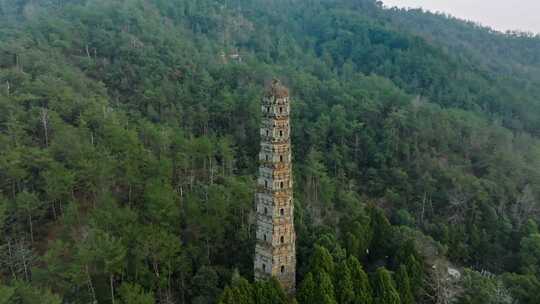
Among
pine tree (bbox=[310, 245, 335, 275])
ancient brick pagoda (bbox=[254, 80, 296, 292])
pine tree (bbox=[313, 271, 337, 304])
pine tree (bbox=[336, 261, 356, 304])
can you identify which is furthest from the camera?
pine tree (bbox=[310, 245, 335, 275])

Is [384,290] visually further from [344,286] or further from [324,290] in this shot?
[324,290]

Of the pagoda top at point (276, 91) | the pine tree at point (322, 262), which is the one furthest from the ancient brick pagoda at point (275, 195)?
the pine tree at point (322, 262)

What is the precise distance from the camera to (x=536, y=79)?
99812 mm

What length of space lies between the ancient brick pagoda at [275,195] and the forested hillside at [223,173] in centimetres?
145

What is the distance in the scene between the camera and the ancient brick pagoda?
26438 mm

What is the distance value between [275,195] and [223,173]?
50.9 ft

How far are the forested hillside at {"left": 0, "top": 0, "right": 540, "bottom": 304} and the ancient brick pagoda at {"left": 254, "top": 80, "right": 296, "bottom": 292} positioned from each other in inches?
57.2

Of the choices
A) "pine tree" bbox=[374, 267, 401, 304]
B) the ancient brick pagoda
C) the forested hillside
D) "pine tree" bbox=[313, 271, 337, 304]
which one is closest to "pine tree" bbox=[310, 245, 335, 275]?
the forested hillside

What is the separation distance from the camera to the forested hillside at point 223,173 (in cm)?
2853

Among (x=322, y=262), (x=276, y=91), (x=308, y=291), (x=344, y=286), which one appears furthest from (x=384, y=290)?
(x=276, y=91)

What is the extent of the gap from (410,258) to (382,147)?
939 inches

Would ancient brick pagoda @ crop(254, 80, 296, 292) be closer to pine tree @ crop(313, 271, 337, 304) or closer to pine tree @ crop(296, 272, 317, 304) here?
pine tree @ crop(296, 272, 317, 304)

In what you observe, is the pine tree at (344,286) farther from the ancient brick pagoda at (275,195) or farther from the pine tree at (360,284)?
the ancient brick pagoda at (275,195)

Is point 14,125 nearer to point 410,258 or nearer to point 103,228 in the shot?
point 103,228
